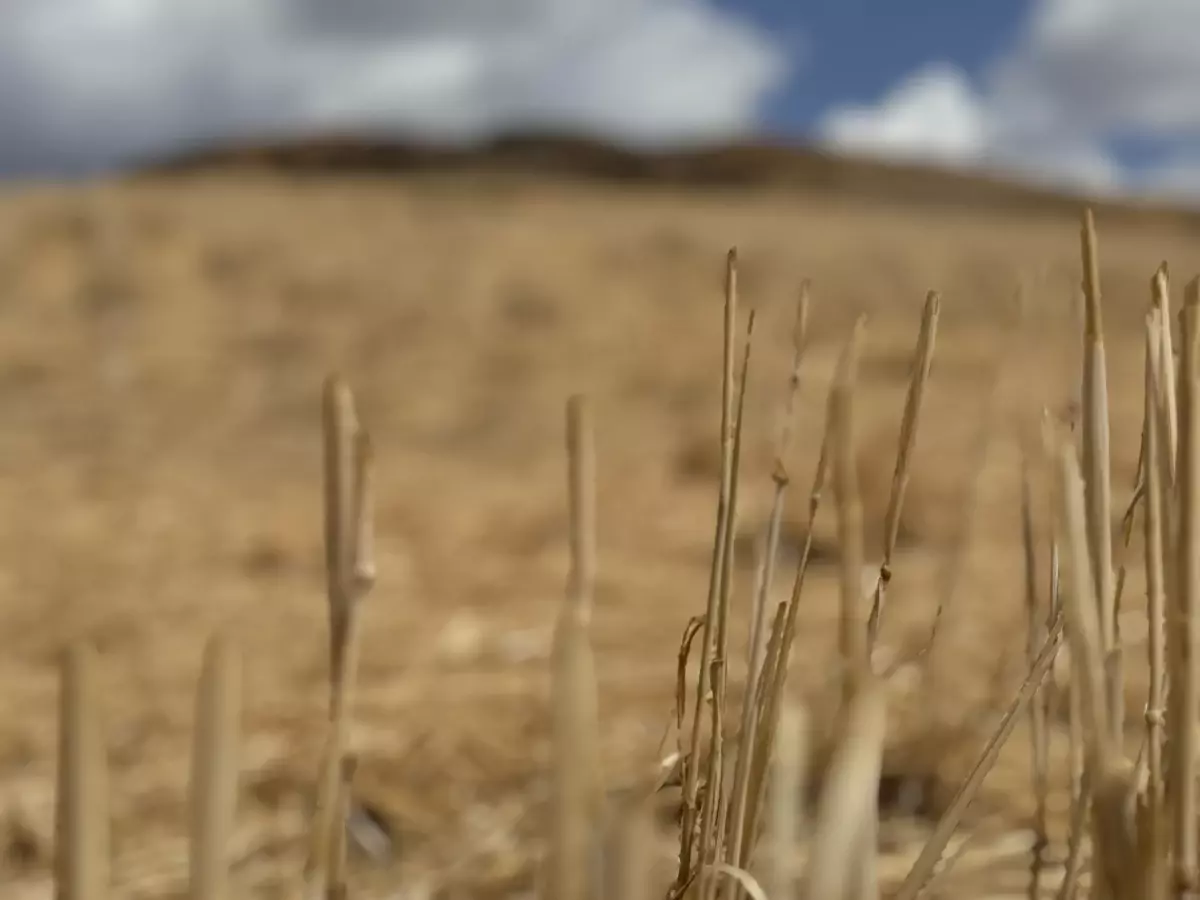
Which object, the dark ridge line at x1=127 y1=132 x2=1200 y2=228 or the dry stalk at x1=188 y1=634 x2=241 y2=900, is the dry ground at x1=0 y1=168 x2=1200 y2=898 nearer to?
the dry stalk at x1=188 y1=634 x2=241 y2=900

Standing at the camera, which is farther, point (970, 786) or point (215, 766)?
point (970, 786)

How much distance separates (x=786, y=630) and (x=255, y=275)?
6.11m

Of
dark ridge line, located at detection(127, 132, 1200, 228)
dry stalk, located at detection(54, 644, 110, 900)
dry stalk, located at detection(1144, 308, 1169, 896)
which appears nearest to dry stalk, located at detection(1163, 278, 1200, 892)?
dry stalk, located at detection(1144, 308, 1169, 896)

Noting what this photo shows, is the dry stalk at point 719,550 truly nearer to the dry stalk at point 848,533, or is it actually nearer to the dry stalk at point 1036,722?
the dry stalk at point 848,533

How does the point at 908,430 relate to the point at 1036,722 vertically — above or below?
above

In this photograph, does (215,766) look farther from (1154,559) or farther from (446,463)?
(446,463)

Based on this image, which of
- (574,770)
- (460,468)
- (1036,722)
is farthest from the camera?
(460,468)

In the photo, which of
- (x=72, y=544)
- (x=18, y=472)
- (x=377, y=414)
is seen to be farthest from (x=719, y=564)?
(x=377, y=414)

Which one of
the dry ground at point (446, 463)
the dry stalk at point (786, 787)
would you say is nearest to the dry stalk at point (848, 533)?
the dry stalk at point (786, 787)

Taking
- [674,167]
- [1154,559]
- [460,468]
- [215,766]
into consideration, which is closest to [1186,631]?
[1154,559]

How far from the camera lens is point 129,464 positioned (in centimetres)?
358

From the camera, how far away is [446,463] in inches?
144

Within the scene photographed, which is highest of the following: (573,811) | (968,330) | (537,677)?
(968,330)

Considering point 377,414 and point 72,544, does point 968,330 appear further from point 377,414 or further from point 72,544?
point 72,544
